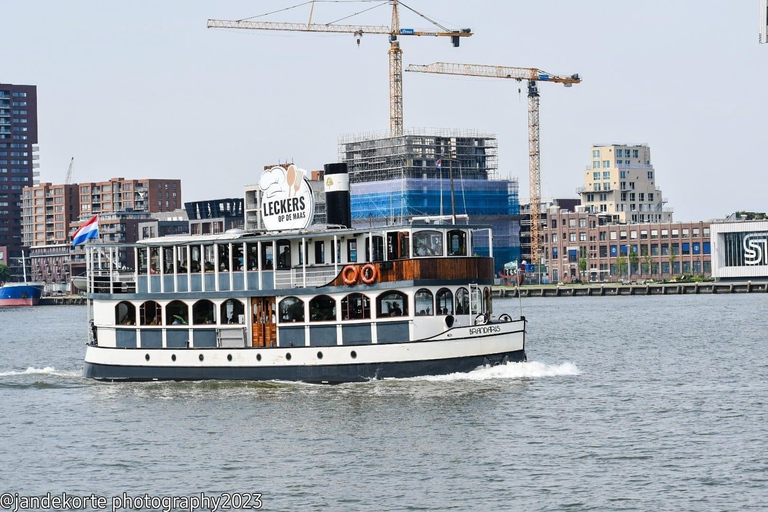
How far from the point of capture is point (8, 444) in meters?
39.8

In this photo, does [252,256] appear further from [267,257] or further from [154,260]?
[154,260]

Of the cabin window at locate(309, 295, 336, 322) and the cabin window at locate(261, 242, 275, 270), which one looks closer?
the cabin window at locate(309, 295, 336, 322)

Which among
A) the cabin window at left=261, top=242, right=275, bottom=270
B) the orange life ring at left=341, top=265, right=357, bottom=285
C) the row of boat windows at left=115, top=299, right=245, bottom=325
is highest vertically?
the cabin window at left=261, top=242, right=275, bottom=270

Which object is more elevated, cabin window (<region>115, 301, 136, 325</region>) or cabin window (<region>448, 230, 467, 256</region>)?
cabin window (<region>448, 230, 467, 256</region>)

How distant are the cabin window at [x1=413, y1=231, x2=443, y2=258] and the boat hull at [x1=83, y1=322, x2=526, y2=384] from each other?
340cm

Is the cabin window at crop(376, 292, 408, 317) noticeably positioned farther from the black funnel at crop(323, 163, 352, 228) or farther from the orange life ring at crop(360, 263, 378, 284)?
the black funnel at crop(323, 163, 352, 228)

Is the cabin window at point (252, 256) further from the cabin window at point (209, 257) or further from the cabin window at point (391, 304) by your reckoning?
the cabin window at point (391, 304)

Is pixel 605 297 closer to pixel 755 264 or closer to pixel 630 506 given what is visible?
pixel 755 264

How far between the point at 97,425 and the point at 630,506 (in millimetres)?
20006

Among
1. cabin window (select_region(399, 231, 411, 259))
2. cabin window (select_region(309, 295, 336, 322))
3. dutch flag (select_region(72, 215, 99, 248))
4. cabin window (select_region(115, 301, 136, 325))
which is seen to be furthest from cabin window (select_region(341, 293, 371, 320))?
dutch flag (select_region(72, 215, 99, 248))

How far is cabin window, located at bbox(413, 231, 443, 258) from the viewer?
46750 mm

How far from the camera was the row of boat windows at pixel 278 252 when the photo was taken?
154 feet

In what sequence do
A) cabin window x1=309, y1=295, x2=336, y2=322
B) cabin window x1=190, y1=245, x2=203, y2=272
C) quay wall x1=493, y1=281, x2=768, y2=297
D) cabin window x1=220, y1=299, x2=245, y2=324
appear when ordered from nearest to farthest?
cabin window x1=309, y1=295, x2=336, y2=322
cabin window x1=220, y1=299, x2=245, y2=324
cabin window x1=190, y1=245, x2=203, y2=272
quay wall x1=493, y1=281, x2=768, y2=297

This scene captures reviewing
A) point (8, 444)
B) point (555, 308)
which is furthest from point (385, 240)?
point (555, 308)
